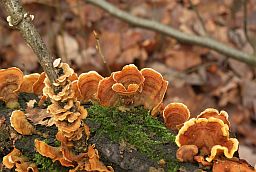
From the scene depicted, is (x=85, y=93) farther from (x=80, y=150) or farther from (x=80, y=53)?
(x=80, y=53)

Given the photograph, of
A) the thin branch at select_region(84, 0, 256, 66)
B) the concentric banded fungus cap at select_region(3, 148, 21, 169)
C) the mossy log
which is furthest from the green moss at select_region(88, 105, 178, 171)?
the thin branch at select_region(84, 0, 256, 66)

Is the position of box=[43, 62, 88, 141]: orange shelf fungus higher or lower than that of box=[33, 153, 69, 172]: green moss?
higher

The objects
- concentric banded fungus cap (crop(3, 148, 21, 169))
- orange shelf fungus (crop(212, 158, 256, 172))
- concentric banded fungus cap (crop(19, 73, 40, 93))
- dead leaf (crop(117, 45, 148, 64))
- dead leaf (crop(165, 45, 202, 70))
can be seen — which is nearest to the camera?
orange shelf fungus (crop(212, 158, 256, 172))

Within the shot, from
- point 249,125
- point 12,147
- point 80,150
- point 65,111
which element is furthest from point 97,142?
point 249,125

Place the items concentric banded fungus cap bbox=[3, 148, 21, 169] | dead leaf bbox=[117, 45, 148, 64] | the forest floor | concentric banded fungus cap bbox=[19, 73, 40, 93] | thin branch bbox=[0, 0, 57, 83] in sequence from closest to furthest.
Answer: thin branch bbox=[0, 0, 57, 83] < concentric banded fungus cap bbox=[3, 148, 21, 169] < concentric banded fungus cap bbox=[19, 73, 40, 93] < the forest floor < dead leaf bbox=[117, 45, 148, 64]

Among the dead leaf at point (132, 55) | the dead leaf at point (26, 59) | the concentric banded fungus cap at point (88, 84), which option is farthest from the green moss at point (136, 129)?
the dead leaf at point (26, 59)

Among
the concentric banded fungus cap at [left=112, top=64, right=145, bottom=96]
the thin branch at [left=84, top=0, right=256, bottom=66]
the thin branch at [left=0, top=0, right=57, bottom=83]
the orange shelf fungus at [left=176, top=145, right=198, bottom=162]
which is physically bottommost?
the thin branch at [left=84, top=0, right=256, bottom=66]

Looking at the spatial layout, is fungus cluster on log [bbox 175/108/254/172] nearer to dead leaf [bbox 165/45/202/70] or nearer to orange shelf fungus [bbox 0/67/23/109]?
orange shelf fungus [bbox 0/67/23/109]

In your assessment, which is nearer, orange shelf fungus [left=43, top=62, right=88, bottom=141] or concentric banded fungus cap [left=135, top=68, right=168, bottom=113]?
orange shelf fungus [left=43, top=62, right=88, bottom=141]
